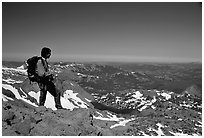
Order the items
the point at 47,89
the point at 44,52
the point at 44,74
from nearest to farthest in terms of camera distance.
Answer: the point at 44,74 < the point at 44,52 < the point at 47,89

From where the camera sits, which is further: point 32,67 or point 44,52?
point 44,52

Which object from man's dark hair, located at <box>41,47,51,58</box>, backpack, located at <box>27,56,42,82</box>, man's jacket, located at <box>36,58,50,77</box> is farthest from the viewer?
man's dark hair, located at <box>41,47,51,58</box>

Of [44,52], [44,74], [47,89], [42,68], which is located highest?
[44,52]

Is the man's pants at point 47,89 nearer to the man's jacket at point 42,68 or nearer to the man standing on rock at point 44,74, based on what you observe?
the man standing on rock at point 44,74

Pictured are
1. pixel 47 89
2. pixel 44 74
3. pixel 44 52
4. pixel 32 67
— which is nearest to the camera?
pixel 32 67

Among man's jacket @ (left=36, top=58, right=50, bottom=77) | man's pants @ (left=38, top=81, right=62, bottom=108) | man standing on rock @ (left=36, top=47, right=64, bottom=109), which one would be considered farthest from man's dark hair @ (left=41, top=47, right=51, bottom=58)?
man's pants @ (left=38, top=81, right=62, bottom=108)

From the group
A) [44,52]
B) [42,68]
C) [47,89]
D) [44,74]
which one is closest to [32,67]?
[42,68]

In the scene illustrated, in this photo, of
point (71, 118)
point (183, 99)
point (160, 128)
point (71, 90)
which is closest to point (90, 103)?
point (71, 90)

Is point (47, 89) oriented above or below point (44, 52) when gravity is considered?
below

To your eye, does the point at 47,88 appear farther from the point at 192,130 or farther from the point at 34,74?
the point at 192,130

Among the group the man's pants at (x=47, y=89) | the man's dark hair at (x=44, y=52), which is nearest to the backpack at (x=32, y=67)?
the man's dark hair at (x=44, y=52)

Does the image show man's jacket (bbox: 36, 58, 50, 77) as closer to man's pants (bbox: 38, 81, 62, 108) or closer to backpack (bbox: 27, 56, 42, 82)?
backpack (bbox: 27, 56, 42, 82)

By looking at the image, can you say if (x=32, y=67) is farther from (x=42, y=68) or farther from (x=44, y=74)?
(x=44, y=74)

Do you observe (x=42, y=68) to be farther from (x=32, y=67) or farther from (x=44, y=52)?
(x=44, y=52)
